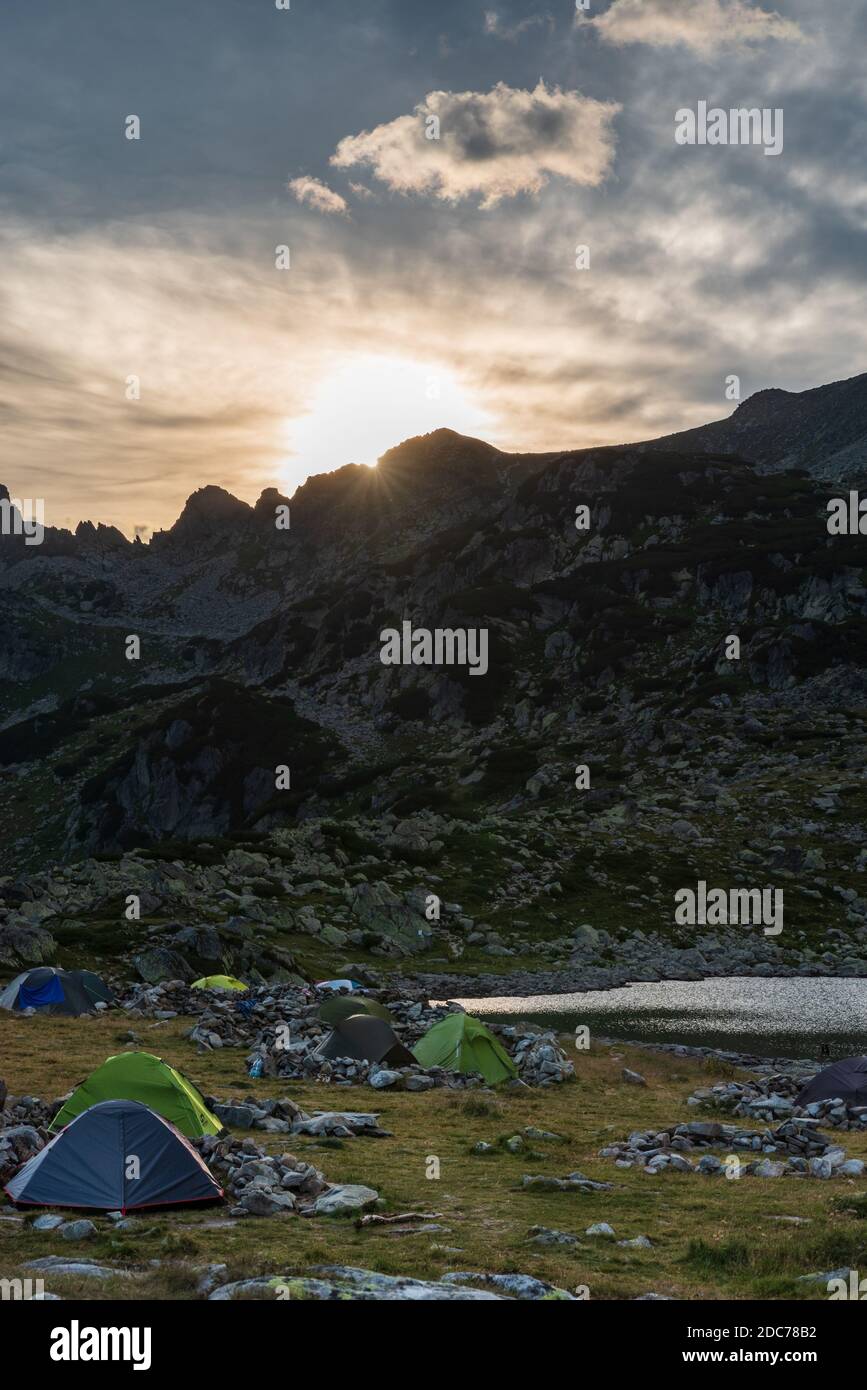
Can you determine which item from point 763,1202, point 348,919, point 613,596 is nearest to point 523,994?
point 348,919

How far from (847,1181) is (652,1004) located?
137ft

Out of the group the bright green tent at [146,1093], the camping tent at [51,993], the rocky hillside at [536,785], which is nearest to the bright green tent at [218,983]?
the rocky hillside at [536,785]

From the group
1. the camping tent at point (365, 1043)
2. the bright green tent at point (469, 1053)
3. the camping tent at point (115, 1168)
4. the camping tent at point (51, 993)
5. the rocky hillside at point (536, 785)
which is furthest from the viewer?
the rocky hillside at point (536, 785)

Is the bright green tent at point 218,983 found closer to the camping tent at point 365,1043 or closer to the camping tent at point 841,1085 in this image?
the camping tent at point 365,1043

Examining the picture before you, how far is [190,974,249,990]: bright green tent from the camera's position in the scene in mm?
47875

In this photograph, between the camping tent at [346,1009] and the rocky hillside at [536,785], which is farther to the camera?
the rocky hillside at [536,785]

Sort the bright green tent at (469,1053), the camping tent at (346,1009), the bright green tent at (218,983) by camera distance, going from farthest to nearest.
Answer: the bright green tent at (218,983) < the camping tent at (346,1009) < the bright green tent at (469,1053)

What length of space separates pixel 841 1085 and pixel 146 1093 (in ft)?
65.8

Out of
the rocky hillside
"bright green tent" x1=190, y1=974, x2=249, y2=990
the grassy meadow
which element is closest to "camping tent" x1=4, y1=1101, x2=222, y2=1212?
the grassy meadow

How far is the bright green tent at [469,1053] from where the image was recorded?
108 feet

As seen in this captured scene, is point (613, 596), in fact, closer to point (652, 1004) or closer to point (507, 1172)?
point (652, 1004)

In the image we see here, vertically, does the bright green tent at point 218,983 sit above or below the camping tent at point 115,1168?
below

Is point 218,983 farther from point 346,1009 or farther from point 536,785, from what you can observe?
point 536,785

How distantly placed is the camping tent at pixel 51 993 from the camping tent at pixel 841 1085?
3008 centimetres
